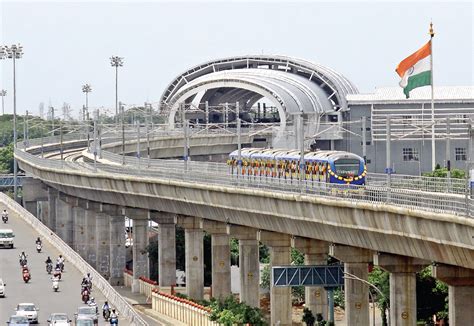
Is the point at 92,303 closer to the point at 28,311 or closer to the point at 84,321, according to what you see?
the point at 28,311

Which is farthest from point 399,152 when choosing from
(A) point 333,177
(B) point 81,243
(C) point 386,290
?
(A) point 333,177

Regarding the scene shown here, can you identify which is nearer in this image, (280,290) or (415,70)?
(280,290)

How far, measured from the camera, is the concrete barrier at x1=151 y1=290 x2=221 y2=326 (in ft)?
284

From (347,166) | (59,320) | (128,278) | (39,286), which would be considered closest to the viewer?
(59,320)

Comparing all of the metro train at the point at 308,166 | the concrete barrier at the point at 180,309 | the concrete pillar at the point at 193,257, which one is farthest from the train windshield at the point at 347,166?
the concrete pillar at the point at 193,257

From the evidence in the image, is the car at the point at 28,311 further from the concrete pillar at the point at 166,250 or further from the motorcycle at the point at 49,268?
the concrete pillar at the point at 166,250

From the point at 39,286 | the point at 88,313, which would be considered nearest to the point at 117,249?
the point at 39,286

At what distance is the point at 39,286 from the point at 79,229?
2186 inches

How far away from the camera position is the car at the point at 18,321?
73.0m

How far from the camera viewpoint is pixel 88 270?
9856cm

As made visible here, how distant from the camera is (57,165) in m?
141

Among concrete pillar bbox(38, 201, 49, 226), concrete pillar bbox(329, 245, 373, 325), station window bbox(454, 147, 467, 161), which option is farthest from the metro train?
concrete pillar bbox(38, 201, 49, 226)

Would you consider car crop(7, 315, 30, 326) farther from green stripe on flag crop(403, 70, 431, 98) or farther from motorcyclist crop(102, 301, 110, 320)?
green stripe on flag crop(403, 70, 431, 98)

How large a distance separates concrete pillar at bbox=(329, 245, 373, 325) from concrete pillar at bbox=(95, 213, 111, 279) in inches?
2334
